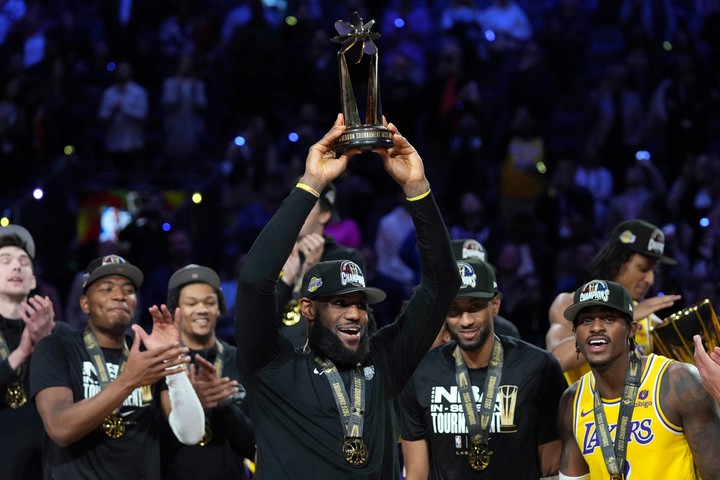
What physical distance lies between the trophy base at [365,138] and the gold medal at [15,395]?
2975 mm

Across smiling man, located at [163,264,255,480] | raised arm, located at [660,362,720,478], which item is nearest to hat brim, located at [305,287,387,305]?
raised arm, located at [660,362,720,478]

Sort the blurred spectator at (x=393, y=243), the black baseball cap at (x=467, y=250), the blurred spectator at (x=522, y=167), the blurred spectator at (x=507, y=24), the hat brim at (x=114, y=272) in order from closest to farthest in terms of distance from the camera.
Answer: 1. the hat brim at (x=114, y=272)
2. the black baseball cap at (x=467, y=250)
3. the blurred spectator at (x=393, y=243)
4. the blurred spectator at (x=522, y=167)
5. the blurred spectator at (x=507, y=24)

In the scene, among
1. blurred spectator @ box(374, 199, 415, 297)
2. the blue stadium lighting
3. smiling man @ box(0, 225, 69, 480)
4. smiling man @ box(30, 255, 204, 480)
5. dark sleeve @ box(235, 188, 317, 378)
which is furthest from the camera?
the blue stadium lighting

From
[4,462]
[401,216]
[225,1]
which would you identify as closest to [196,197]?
[401,216]

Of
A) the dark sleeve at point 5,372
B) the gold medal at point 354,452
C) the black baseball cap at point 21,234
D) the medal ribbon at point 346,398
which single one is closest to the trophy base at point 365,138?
the medal ribbon at point 346,398

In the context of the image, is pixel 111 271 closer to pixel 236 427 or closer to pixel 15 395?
pixel 15 395

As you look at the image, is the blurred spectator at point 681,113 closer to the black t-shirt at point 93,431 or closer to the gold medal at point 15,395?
the black t-shirt at point 93,431

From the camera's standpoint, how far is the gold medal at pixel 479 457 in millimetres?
6332

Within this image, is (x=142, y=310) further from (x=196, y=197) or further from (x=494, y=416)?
(x=494, y=416)

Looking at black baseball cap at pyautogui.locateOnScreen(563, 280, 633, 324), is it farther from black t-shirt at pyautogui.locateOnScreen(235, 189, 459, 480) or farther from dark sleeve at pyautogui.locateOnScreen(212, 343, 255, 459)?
dark sleeve at pyautogui.locateOnScreen(212, 343, 255, 459)

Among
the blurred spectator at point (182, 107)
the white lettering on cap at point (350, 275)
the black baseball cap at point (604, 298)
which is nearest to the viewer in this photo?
the white lettering on cap at point (350, 275)

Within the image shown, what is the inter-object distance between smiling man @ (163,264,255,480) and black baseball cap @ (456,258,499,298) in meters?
1.46

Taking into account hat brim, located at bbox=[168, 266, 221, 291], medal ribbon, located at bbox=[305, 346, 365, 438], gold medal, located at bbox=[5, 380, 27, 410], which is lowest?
medal ribbon, located at bbox=[305, 346, 365, 438]

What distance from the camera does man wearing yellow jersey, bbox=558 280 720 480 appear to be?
19.2 feet
